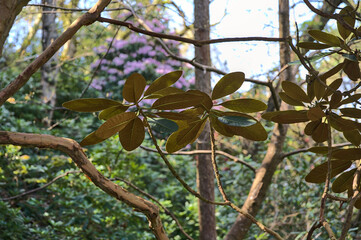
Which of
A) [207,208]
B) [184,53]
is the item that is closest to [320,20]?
[207,208]

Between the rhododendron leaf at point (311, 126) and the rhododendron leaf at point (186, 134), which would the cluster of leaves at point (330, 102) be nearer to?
the rhododendron leaf at point (311, 126)

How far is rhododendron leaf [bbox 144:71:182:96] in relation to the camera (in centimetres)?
61

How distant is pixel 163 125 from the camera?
0.61m

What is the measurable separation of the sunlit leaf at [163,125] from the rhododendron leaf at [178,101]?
1.0 inches

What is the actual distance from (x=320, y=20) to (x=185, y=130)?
2338 millimetres

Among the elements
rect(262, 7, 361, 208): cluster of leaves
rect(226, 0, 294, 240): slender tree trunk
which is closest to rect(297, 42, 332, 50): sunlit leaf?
rect(262, 7, 361, 208): cluster of leaves

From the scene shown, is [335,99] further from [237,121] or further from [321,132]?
[237,121]

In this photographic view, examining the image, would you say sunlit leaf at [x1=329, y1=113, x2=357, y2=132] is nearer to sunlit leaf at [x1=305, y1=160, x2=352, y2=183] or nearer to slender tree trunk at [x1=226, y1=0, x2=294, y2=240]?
sunlit leaf at [x1=305, y1=160, x2=352, y2=183]

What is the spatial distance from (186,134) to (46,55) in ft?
0.82

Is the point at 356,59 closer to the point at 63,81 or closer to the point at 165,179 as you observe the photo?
the point at 165,179

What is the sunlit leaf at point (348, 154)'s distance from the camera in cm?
69

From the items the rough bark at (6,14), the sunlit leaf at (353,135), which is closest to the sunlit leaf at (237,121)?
the sunlit leaf at (353,135)

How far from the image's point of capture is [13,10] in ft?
2.18

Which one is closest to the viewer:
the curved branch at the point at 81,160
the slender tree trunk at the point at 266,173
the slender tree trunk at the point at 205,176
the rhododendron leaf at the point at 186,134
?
the curved branch at the point at 81,160
